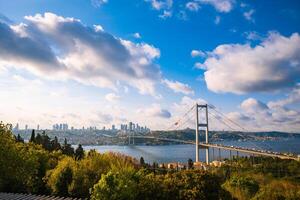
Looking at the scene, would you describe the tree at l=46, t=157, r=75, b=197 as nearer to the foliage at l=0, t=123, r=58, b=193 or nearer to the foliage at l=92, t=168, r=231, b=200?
the foliage at l=0, t=123, r=58, b=193

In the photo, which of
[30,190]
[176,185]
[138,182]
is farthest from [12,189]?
[176,185]

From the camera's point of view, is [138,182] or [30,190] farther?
[30,190]

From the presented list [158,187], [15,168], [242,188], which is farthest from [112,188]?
[242,188]

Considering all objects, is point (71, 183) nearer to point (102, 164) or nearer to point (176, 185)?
point (102, 164)

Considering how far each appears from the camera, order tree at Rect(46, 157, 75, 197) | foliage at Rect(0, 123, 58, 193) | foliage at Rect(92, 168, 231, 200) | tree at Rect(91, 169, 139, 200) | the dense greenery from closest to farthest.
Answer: tree at Rect(91, 169, 139, 200) → foliage at Rect(92, 168, 231, 200) → the dense greenery → foliage at Rect(0, 123, 58, 193) → tree at Rect(46, 157, 75, 197)

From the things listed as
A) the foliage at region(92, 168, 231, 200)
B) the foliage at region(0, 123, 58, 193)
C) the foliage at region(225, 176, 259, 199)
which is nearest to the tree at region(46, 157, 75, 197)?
the foliage at region(0, 123, 58, 193)

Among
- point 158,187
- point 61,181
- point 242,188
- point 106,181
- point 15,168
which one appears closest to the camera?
point 106,181

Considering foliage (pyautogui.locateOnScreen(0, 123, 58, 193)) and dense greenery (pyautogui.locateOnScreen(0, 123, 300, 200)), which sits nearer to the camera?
dense greenery (pyautogui.locateOnScreen(0, 123, 300, 200))

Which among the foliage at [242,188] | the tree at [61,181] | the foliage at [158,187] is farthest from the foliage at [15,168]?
the foliage at [242,188]

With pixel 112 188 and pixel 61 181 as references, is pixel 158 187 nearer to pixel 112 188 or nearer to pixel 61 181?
pixel 112 188

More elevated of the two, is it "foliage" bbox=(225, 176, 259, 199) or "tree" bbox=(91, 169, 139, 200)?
"tree" bbox=(91, 169, 139, 200)

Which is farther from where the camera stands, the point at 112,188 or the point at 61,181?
the point at 61,181
